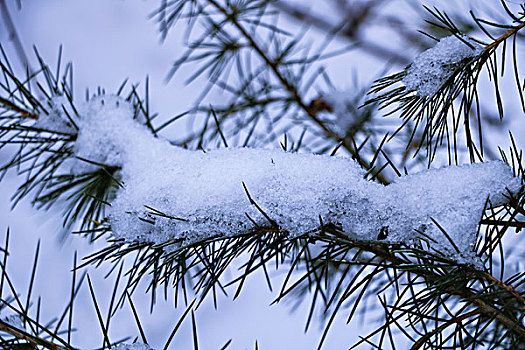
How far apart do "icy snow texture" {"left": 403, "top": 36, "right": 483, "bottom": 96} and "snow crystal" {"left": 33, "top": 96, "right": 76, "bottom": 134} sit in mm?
325

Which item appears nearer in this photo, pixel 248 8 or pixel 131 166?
pixel 131 166

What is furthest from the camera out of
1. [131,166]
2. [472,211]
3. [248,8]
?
[248,8]

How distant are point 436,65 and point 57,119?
357 mm

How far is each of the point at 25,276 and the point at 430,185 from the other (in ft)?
5.65

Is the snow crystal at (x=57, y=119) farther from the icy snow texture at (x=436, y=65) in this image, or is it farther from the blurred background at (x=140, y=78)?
the blurred background at (x=140, y=78)

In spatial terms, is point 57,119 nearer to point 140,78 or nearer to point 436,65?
point 436,65

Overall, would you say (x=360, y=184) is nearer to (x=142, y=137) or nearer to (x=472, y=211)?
(x=472, y=211)

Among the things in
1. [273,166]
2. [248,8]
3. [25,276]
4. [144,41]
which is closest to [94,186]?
[273,166]

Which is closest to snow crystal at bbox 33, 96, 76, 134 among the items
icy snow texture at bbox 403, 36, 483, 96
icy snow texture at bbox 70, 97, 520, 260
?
icy snow texture at bbox 70, 97, 520, 260

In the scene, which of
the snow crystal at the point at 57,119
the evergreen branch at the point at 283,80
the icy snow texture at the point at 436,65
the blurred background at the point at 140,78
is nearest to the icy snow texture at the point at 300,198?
the icy snow texture at the point at 436,65

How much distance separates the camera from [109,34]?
85.7 inches

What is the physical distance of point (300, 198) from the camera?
1.05 feet

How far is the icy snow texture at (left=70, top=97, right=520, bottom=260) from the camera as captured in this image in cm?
30

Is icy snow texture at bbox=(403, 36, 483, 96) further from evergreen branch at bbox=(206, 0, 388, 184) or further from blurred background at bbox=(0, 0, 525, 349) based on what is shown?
blurred background at bbox=(0, 0, 525, 349)
